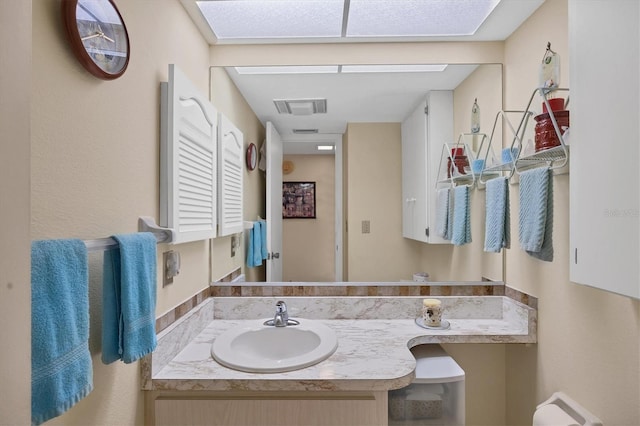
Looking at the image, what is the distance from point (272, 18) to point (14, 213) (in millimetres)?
1491

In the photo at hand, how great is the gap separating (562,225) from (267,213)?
4.20 feet

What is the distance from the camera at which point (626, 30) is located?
2.67 feet

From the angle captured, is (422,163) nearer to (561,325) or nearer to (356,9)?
(356,9)

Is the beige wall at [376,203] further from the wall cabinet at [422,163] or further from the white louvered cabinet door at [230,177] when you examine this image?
the white louvered cabinet door at [230,177]

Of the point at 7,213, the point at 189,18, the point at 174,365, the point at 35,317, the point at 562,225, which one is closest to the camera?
the point at 7,213

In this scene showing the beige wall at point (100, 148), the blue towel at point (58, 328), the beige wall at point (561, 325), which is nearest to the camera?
the blue towel at point (58, 328)

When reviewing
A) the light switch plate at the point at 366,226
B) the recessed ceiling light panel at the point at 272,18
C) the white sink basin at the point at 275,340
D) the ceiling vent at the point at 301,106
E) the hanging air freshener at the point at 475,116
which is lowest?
the white sink basin at the point at 275,340

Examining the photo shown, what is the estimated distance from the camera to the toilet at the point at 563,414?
119cm

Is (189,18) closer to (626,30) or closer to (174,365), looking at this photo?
(174,365)

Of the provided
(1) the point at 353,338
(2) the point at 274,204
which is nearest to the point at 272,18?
(2) the point at 274,204

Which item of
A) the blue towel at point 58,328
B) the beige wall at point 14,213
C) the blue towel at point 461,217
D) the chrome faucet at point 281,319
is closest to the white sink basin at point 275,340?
the chrome faucet at point 281,319

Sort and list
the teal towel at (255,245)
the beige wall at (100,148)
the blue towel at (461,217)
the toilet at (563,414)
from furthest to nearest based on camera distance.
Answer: the teal towel at (255,245)
the blue towel at (461,217)
the toilet at (563,414)
the beige wall at (100,148)

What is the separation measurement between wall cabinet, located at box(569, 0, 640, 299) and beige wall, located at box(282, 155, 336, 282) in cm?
103

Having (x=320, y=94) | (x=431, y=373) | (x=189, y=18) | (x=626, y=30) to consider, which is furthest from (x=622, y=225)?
(x=189, y=18)
